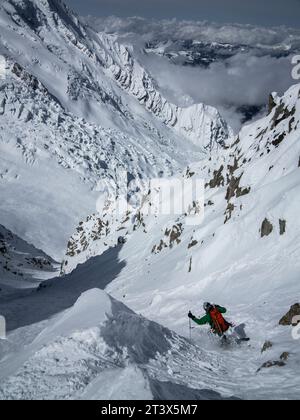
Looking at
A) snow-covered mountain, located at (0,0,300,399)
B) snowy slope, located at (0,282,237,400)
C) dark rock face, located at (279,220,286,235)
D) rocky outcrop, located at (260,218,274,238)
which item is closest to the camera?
snowy slope, located at (0,282,237,400)

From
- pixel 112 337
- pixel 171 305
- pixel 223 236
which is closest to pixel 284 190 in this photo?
pixel 223 236

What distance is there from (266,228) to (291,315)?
38.6ft

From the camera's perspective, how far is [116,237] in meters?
70.5

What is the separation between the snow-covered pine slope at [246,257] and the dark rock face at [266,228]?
0.09 m

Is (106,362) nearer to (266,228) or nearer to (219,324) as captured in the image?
(219,324)

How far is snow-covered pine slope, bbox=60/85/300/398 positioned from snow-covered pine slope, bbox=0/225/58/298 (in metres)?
20.6

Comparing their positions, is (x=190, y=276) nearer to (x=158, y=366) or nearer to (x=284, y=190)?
(x=284, y=190)

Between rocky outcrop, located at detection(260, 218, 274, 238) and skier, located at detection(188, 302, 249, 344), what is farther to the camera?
rocky outcrop, located at detection(260, 218, 274, 238)

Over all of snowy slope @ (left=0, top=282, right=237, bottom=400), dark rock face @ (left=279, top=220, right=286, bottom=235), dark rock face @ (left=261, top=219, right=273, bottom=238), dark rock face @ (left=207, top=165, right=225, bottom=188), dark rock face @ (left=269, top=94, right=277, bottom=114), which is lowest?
snowy slope @ (left=0, top=282, right=237, bottom=400)

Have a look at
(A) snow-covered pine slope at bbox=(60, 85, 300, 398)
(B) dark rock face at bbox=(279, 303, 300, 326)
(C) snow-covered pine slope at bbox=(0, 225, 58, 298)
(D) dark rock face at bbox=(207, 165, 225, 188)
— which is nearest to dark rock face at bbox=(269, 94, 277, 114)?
(A) snow-covered pine slope at bbox=(60, 85, 300, 398)

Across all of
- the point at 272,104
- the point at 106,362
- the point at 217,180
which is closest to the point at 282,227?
the point at 106,362

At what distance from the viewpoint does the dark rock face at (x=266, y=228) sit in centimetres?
2704

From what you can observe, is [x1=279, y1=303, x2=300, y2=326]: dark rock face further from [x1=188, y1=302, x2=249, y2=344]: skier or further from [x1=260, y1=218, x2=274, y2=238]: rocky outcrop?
[x1=260, y1=218, x2=274, y2=238]: rocky outcrop

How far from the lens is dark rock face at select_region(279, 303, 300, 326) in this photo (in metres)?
15.8
